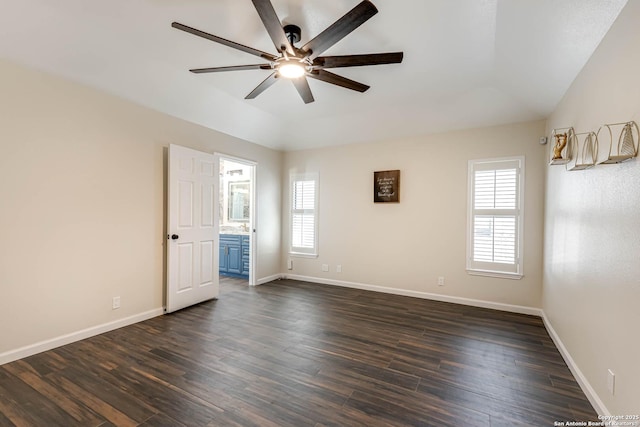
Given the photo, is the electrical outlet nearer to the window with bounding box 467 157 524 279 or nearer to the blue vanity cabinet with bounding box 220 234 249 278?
the window with bounding box 467 157 524 279

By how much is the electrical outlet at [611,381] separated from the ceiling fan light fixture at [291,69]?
2971mm

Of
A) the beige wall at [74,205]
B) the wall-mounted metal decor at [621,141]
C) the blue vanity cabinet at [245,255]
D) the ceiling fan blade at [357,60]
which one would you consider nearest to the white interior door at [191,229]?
the beige wall at [74,205]

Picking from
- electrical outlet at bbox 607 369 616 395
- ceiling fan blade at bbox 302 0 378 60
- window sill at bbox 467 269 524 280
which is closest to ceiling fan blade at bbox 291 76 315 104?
ceiling fan blade at bbox 302 0 378 60

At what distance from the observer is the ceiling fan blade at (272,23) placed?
1675 millimetres

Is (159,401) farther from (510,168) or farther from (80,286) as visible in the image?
(510,168)

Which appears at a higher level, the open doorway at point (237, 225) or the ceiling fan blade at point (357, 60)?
the ceiling fan blade at point (357, 60)

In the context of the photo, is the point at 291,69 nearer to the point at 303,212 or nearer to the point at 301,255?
the point at 303,212

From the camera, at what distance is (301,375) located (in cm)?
236

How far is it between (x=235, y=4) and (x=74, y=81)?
1998mm

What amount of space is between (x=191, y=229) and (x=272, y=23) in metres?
2.98

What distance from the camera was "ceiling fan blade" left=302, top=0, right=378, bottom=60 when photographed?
1.64 metres

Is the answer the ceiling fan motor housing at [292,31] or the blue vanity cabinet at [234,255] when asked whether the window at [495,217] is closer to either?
the ceiling fan motor housing at [292,31]

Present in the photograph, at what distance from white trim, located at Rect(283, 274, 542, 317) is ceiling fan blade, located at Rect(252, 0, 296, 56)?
12.8 ft

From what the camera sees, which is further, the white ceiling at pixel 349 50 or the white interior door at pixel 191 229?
the white interior door at pixel 191 229
